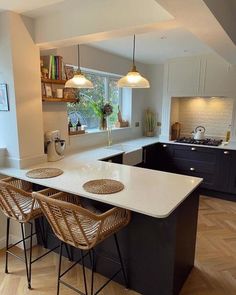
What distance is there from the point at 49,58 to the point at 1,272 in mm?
2250

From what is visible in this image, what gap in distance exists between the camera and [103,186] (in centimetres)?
189

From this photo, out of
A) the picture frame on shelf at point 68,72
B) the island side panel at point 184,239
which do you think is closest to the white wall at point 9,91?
the picture frame on shelf at point 68,72

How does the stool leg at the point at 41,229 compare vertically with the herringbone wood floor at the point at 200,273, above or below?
above

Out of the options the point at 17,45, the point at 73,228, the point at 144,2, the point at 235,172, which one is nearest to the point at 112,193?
the point at 73,228

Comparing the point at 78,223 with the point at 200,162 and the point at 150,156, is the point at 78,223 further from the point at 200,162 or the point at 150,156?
the point at 200,162

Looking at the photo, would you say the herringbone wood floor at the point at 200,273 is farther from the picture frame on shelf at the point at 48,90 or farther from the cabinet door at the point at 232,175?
the picture frame on shelf at the point at 48,90

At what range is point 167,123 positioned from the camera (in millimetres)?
4434

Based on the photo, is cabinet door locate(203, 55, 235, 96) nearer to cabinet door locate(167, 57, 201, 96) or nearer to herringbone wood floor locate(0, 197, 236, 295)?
cabinet door locate(167, 57, 201, 96)

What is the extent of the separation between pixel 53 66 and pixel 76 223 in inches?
76.3

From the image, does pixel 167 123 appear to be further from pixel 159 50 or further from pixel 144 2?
pixel 144 2

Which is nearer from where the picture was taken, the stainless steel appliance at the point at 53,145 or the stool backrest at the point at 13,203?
the stool backrest at the point at 13,203

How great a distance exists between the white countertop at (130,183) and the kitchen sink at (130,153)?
61 centimetres

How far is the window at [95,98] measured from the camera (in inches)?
145

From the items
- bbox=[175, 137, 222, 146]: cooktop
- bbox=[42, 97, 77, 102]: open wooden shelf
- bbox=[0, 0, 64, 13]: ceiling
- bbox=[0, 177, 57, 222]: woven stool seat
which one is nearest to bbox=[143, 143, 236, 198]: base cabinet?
bbox=[175, 137, 222, 146]: cooktop
